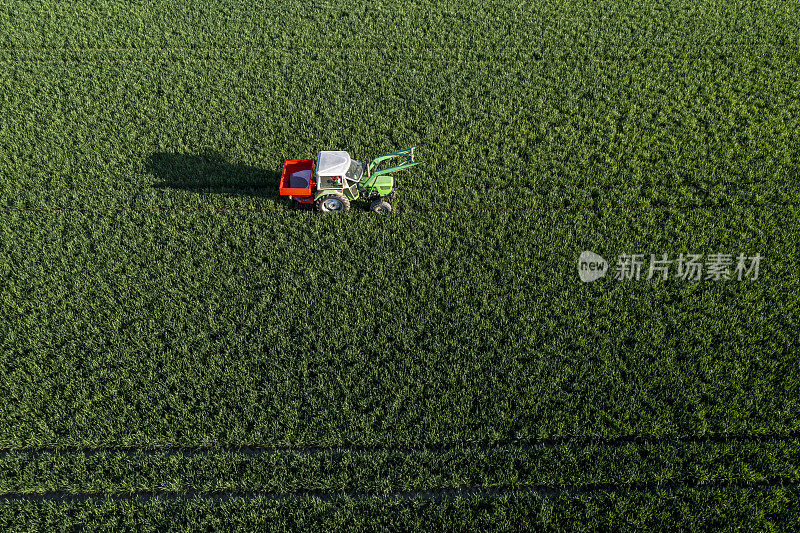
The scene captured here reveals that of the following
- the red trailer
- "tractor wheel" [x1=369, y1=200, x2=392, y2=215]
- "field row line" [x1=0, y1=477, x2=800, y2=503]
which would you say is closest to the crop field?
"field row line" [x1=0, y1=477, x2=800, y2=503]

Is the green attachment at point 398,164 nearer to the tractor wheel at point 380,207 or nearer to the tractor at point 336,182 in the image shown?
the tractor at point 336,182

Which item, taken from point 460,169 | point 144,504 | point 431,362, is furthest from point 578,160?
point 144,504

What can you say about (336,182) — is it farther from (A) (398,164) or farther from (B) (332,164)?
(A) (398,164)

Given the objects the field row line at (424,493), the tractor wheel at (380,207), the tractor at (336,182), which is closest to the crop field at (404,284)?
the field row line at (424,493)

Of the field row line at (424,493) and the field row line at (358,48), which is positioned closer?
the field row line at (424,493)

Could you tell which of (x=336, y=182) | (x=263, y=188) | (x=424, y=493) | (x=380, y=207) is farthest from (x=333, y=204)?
(x=424, y=493)

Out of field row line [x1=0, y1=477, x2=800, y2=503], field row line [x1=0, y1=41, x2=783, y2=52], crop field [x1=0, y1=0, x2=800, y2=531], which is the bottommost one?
field row line [x1=0, y1=477, x2=800, y2=503]

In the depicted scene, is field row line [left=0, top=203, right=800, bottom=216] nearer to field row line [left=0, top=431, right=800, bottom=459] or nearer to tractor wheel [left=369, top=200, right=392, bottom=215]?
tractor wheel [left=369, top=200, right=392, bottom=215]
